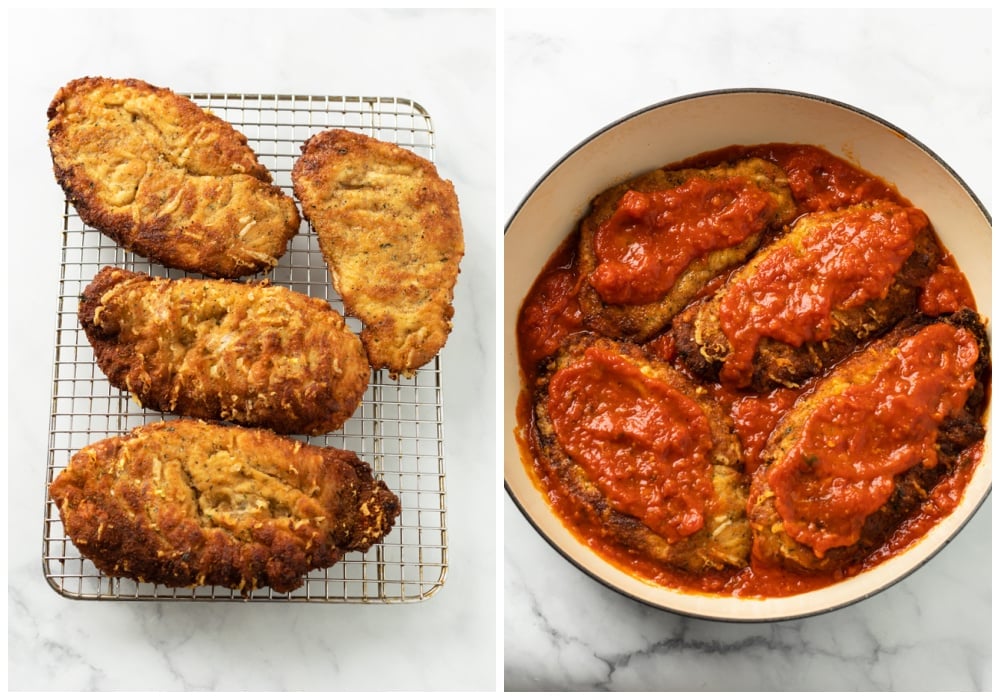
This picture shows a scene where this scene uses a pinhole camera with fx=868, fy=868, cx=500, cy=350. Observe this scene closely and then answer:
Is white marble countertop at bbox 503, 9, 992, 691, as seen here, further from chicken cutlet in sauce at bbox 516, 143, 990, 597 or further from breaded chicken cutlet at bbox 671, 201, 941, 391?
breaded chicken cutlet at bbox 671, 201, 941, 391

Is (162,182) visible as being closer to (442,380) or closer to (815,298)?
(442,380)

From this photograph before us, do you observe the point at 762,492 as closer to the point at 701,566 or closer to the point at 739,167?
the point at 701,566

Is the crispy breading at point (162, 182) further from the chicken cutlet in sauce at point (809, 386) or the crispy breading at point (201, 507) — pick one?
the chicken cutlet in sauce at point (809, 386)

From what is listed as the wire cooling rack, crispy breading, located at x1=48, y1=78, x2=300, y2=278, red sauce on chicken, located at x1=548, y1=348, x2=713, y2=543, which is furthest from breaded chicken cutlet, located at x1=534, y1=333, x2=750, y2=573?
crispy breading, located at x1=48, y1=78, x2=300, y2=278

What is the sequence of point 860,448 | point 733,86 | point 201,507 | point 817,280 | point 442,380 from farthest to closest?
point 733,86, point 442,380, point 817,280, point 860,448, point 201,507

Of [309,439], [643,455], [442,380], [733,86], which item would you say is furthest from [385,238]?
[733,86]

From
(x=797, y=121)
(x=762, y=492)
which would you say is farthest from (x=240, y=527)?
(x=797, y=121)
